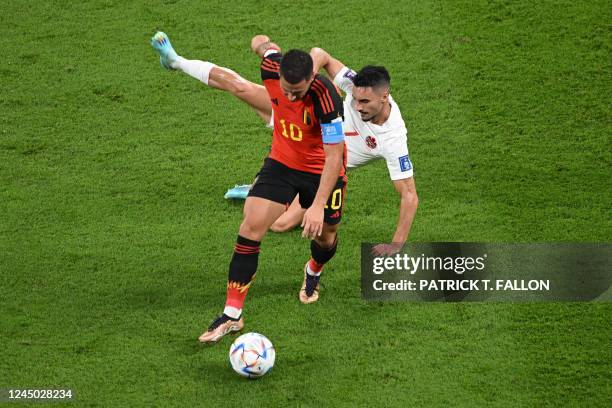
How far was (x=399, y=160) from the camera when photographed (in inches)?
313

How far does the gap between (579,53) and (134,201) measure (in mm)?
5102

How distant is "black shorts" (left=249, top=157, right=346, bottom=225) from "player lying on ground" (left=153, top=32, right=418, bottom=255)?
0.53m

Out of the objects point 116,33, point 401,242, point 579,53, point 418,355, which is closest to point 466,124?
point 579,53

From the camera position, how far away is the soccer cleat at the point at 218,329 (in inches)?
296

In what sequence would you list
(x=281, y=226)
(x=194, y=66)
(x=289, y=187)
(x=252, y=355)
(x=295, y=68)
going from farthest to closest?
(x=281, y=226)
(x=194, y=66)
(x=289, y=187)
(x=252, y=355)
(x=295, y=68)

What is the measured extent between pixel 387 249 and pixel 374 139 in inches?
36.4

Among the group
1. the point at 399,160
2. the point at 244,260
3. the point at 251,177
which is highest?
the point at 251,177

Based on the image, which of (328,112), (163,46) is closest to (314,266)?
(328,112)

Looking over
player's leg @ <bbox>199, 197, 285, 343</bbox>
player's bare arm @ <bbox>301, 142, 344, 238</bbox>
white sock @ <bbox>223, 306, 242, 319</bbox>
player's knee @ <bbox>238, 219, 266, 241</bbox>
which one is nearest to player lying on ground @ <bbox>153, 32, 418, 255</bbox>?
player's bare arm @ <bbox>301, 142, 344, 238</bbox>

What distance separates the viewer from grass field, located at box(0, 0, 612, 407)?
727cm

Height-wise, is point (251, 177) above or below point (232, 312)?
above

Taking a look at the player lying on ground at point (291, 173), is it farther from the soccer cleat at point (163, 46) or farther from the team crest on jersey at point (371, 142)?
the soccer cleat at point (163, 46)

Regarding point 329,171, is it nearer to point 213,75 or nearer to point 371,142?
point 371,142

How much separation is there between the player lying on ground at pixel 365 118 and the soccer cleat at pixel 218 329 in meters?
1.46
